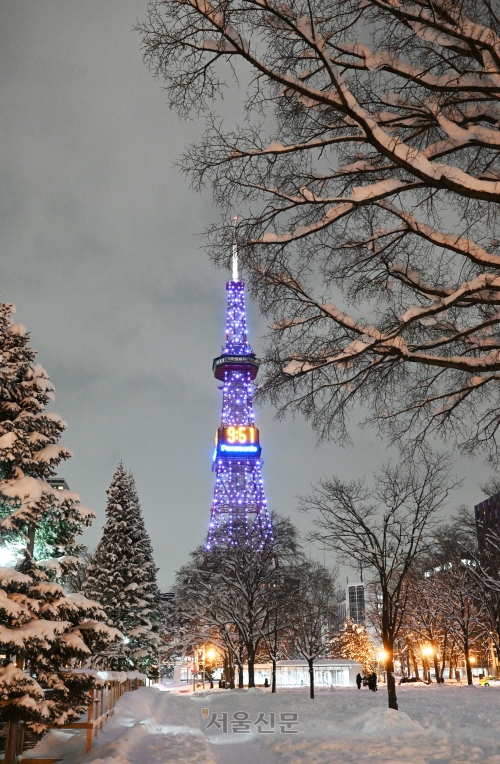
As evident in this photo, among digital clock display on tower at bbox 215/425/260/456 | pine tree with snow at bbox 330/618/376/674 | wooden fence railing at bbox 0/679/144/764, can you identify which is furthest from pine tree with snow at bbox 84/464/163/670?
pine tree with snow at bbox 330/618/376/674

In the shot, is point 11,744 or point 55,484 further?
point 55,484

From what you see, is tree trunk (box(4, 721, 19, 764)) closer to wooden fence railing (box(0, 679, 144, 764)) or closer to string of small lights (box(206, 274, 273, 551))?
wooden fence railing (box(0, 679, 144, 764))

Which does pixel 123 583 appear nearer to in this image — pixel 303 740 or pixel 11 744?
pixel 303 740

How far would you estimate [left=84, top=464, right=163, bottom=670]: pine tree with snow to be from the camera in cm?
3638

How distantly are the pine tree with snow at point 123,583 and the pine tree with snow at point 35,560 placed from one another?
25055mm

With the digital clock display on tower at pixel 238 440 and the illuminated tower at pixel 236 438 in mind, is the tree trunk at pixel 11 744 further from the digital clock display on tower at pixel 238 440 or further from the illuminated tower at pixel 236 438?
the digital clock display on tower at pixel 238 440

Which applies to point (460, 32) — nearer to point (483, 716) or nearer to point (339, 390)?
point (339, 390)

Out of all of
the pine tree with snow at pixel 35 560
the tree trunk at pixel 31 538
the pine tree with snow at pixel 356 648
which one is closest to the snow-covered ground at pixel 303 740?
the pine tree with snow at pixel 35 560

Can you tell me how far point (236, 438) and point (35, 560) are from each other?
64.6 meters

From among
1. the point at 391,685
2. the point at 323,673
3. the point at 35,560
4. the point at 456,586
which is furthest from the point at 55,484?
the point at 323,673

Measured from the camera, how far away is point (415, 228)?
6.61 meters

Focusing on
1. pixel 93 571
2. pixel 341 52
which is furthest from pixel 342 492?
pixel 93 571

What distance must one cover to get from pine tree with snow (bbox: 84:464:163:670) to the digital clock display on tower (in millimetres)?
35826

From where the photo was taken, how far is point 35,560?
12.0 meters
